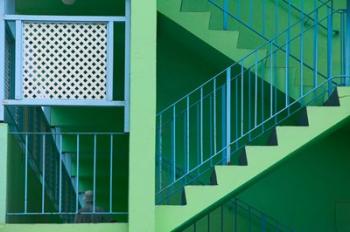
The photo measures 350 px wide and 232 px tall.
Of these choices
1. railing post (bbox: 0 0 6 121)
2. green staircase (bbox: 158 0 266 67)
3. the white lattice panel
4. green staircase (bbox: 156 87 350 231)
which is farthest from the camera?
green staircase (bbox: 158 0 266 67)

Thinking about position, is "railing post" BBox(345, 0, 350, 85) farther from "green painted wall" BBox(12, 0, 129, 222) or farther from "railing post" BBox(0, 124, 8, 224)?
"railing post" BBox(0, 124, 8, 224)

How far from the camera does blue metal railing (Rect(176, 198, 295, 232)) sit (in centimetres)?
1736

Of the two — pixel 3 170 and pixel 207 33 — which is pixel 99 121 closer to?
pixel 207 33

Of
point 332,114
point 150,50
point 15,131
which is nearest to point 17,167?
point 15,131

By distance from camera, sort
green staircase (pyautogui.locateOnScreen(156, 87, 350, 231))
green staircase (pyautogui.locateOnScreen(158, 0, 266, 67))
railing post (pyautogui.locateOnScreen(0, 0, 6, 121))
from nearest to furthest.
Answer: green staircase (pyautogui.locateOnScreen(156, 87, 350, 231))
railing post (pyautogui.locateOnScreen(0, 0, 6, 121))
green staircase (pyautogui.locateOnScreen(158, 0, 266, 67))

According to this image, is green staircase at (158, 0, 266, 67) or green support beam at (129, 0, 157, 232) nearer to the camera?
green support beam at (129, 0, 157, 232)

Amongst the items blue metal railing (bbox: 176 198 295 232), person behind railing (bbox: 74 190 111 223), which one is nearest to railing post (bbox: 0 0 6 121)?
person behind railing (bbox: 74 190 111 223)

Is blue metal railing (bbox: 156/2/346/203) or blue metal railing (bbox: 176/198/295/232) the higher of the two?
blue metal railing (bbox: 156/2/346/203)

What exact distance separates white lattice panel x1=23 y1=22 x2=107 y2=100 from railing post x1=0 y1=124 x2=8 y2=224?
52 cm

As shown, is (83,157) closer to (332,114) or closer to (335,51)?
(335,51)

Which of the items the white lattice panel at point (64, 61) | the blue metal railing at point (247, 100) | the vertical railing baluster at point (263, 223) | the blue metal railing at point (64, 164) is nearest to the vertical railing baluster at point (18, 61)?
the white lattice panel at point (64, 61)

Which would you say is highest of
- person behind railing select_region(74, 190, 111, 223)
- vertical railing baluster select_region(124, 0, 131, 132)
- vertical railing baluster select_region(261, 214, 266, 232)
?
vertical railing baluster select_region(124, 0, 131, 132)

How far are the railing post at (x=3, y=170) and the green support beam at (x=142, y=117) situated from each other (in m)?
1.48

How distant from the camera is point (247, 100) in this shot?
1681 centimetres
